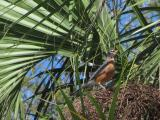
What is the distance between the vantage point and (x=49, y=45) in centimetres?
372

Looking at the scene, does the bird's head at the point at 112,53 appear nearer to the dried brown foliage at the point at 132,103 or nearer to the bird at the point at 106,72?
the bird at the point at 106,72

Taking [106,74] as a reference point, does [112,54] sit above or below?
above

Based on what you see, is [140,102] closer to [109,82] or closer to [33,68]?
[109,82]

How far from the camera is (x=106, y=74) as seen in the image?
3465mm

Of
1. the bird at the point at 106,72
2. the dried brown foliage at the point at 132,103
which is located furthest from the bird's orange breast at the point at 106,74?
the dried brown foliage at the point at 132,103

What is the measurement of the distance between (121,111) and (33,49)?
120 cm

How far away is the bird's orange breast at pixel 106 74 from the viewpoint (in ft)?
11.3

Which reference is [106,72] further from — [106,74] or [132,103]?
[132,103]

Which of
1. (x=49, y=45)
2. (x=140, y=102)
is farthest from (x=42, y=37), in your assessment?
(x=140, y=102)

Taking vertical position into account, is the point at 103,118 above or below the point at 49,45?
below

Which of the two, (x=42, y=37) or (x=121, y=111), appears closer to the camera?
(x=121, y=111)

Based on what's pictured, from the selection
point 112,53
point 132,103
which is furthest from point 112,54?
point 132,103

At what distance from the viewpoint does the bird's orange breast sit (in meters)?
3.43

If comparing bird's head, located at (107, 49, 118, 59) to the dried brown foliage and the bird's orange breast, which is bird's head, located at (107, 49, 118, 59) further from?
the dried brown foliage
